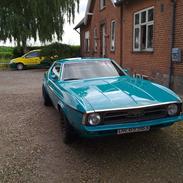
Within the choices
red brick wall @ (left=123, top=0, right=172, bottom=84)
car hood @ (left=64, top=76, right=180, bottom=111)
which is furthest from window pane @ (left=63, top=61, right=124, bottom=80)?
red brick wall @ (left=123, top=0, right=172, bottom=84)

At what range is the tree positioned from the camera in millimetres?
24703

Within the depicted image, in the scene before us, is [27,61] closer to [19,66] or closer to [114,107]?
[19,66]

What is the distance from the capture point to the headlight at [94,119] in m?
3.99

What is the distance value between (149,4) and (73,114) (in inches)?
306

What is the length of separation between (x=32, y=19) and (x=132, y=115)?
23.1 metres

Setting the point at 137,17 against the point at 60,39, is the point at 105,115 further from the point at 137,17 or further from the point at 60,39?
the point at 60,39

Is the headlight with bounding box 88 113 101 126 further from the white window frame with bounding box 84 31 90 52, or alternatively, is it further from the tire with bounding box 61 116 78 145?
the white window frame with bounding box 84 31 90 52

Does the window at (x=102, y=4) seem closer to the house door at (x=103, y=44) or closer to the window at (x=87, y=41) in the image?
the house door at (x=103, y=44)

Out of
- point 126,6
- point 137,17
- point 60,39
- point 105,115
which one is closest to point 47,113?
point 105,115

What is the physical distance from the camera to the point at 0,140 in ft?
17.1

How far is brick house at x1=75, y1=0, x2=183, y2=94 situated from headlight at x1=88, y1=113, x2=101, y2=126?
5.43 metres

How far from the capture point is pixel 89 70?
6.09 m

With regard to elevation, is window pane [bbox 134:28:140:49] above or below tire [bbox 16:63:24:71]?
above

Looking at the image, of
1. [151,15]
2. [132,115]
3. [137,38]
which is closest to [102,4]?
[137,38]
